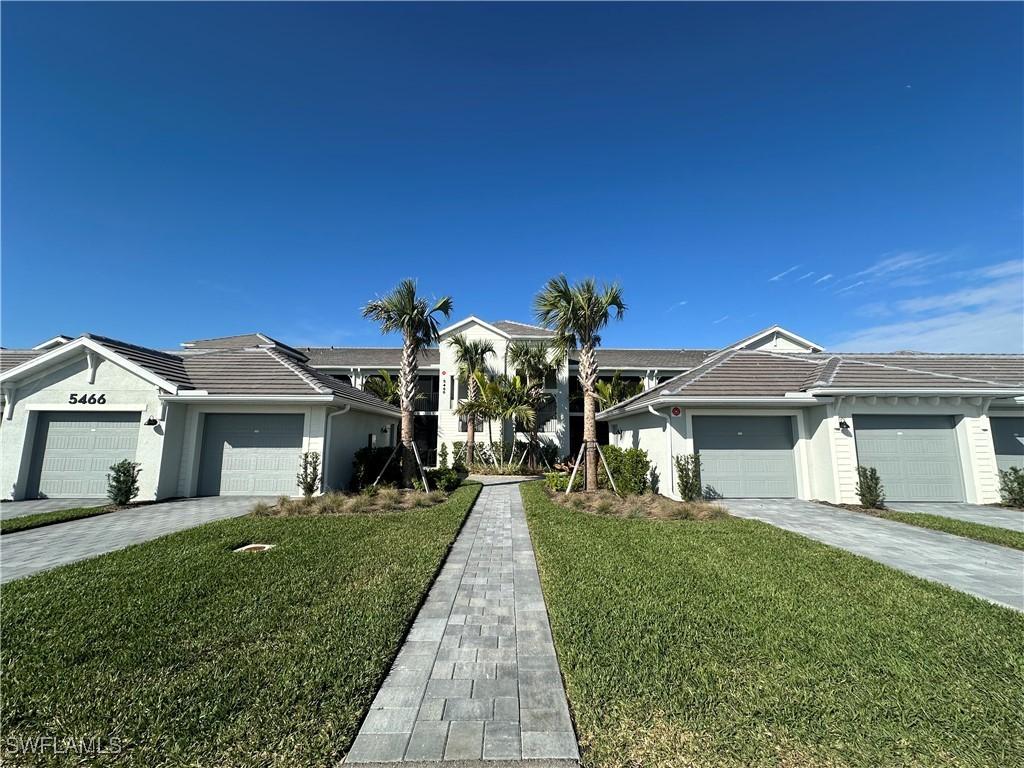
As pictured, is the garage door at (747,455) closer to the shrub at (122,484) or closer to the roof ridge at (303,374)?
the roof ridge at (303,374)

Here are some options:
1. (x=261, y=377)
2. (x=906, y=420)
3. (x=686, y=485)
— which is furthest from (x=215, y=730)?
(x=906, y=420)

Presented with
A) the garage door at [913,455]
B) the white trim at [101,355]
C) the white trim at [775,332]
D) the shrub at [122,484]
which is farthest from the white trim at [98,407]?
the white trim at [775,332]

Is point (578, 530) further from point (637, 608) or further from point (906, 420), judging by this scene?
point (906, 420)

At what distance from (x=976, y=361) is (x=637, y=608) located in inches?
745

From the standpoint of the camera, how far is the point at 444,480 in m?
14.7

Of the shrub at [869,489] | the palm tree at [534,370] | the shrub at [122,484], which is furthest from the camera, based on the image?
the palm tree at [534,370]

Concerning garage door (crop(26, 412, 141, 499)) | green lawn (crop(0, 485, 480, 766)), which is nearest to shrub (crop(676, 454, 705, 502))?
green lawn (crop(0, 485, 480, 766))

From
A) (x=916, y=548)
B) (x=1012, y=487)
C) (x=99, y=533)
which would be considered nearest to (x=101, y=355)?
(x=99, y=533)

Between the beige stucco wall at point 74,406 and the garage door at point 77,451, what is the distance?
20 centimetres

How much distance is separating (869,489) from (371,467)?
48.5 ft

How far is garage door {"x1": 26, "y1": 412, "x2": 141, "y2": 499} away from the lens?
1137 cm

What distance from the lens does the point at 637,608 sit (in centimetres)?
438

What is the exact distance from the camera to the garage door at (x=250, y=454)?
12.2 metres

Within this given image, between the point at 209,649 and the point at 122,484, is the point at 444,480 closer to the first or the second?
the point at 122,484
